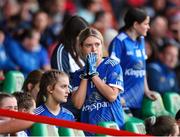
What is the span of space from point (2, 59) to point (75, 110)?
11.8 ft

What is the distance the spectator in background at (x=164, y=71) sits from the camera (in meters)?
10.4

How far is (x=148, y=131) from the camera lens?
748cm

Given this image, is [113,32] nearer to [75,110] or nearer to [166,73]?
[166,73]

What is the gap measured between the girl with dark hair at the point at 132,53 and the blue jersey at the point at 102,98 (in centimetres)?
134

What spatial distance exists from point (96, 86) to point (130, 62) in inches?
69.4

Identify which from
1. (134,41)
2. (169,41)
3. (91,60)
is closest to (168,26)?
(169,41)

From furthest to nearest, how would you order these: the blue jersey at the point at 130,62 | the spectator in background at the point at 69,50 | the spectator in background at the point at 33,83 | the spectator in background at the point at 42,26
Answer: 1. the spectator in background at the point at 42,26
2. the blue jersey at the point at 130,62
3. the spectator in background at the point at 33,83
4. the spectator in background at the point at 69,50

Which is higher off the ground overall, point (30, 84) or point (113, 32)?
point (113, 32)

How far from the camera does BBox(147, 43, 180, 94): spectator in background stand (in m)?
10.4

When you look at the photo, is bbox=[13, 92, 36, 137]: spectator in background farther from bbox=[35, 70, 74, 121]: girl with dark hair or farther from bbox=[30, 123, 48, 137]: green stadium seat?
bbox=[30, 123, 48, 137]: green stadium seat

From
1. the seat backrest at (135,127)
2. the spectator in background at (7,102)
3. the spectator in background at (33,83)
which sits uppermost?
the spectator in background at (33,83)

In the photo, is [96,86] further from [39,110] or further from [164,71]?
[164,71]

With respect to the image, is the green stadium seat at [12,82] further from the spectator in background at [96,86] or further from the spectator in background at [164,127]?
the spectator in background at [164,127]

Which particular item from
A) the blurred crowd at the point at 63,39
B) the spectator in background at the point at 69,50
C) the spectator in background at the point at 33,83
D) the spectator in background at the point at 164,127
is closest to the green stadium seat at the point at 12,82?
the blurred crowd at the point at 63,39
